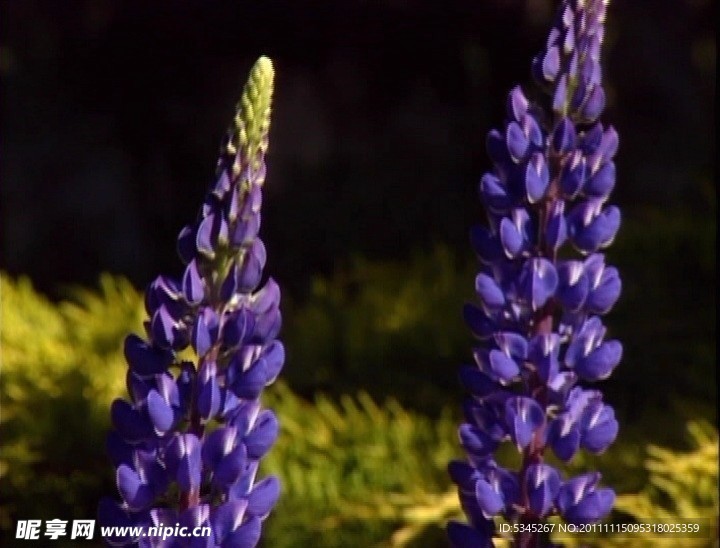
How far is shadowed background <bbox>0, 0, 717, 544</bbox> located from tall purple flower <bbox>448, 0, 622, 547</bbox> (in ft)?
4.65

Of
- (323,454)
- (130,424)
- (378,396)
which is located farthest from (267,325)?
(378,396)

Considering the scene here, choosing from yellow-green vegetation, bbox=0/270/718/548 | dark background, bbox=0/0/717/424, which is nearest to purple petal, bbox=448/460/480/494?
yellow-green vegetation, bbox=0/270/718/548

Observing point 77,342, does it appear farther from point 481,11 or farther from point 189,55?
point 481,11

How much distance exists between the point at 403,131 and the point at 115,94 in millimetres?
650

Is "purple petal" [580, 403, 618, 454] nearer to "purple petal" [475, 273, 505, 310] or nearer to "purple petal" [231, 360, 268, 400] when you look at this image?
"purple petal" [475, 273, 505, 310]

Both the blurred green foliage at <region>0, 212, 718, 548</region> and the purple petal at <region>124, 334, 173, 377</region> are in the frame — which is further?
the blurred green foliage at <region>0, 212, 718, 548</region>

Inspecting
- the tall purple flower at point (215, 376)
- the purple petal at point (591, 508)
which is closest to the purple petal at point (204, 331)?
the tall purple flower at point (215, 376)

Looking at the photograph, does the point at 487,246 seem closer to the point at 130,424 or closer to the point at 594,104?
the point at 594,104

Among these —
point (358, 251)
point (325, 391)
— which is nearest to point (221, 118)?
point (358, 251)

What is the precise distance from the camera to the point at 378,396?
2.01 meters

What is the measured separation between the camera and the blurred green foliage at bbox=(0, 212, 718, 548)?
1.68m

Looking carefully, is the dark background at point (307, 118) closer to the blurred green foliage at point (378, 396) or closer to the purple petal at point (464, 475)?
the blurred green foliage at point (378, 396)

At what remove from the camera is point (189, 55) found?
275cm

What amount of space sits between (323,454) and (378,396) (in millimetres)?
247
